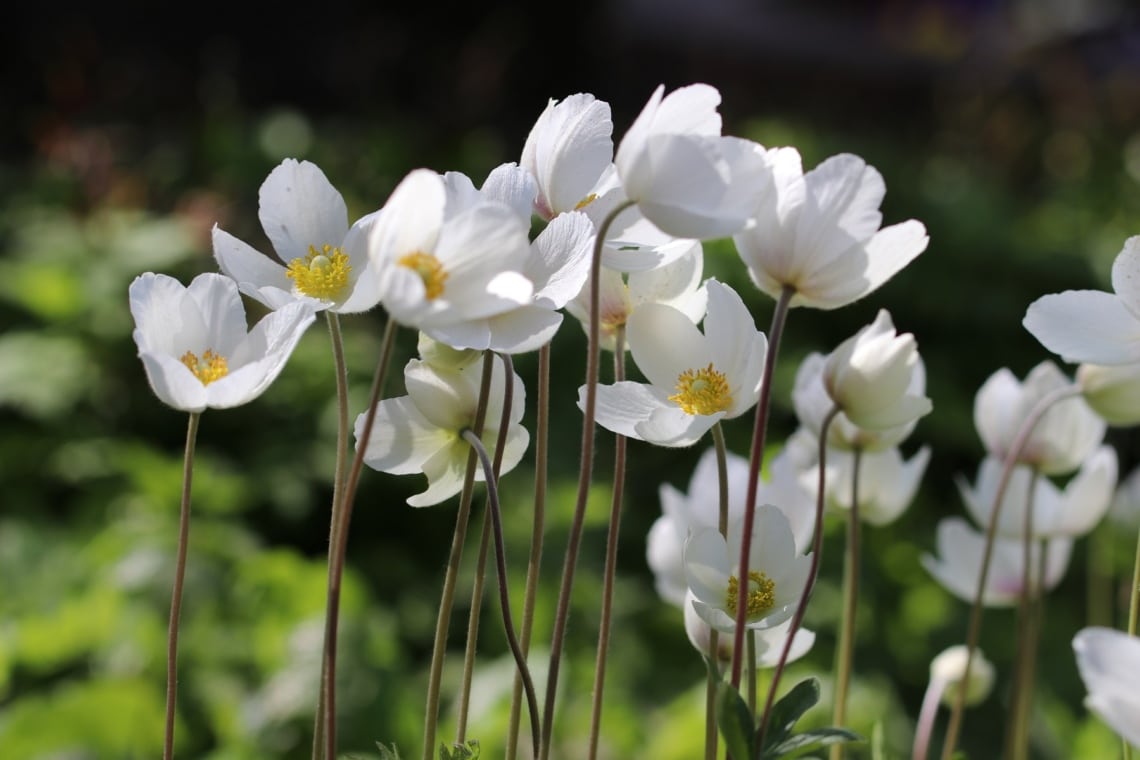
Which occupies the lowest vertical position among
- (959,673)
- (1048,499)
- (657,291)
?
(959,673)

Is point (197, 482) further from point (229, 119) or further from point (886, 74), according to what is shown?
point (886, 74)

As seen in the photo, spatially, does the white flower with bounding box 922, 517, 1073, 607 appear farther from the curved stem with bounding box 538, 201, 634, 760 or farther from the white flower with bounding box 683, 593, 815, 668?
the curved stem with bounding box 538, 201, 634, 760

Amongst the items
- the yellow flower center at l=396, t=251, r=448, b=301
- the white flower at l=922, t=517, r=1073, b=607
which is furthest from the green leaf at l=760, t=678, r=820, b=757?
the white flower at l=922, t=517, r=1073, b=607

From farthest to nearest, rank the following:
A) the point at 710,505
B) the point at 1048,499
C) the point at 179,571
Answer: the point at 1048,499 < the point at 710,505 < the point at 179,571

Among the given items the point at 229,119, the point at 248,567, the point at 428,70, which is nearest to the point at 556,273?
the point at 248,567

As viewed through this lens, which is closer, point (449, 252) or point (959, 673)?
point (449, 252)

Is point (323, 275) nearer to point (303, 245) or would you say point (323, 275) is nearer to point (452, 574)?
point (303, 245)

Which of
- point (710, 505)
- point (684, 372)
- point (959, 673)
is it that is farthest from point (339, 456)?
point (959, 673)
